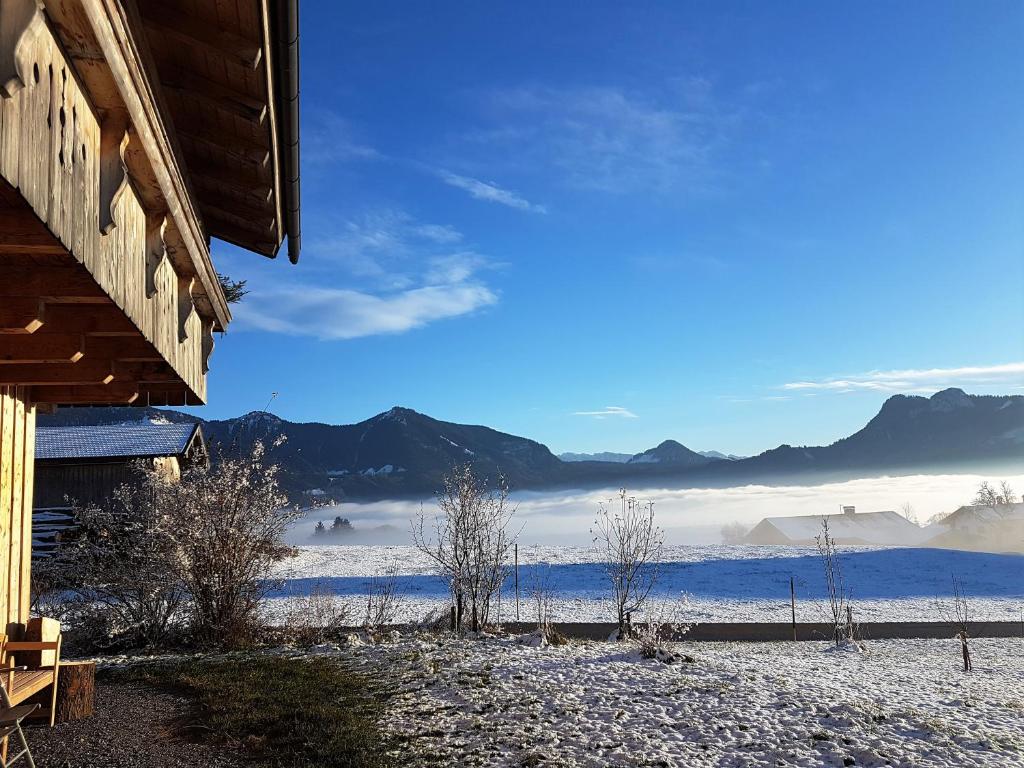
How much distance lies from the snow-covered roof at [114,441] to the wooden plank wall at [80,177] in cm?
2238

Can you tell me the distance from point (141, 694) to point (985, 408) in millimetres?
199830

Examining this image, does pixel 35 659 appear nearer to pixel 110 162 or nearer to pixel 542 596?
pixel 110 162

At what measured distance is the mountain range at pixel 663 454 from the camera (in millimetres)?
124562

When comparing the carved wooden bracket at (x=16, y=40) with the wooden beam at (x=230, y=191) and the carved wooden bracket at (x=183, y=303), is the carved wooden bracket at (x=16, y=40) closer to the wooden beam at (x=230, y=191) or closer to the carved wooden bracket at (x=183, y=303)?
the carved wooden bracket at (x=183, y=303)

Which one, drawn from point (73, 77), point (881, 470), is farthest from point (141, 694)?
point (881, 470)

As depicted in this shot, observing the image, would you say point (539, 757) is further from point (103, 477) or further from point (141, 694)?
point (103, 477)

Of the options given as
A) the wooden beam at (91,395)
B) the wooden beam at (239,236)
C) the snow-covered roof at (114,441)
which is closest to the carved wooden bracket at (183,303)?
the wooden beam at (91,395)

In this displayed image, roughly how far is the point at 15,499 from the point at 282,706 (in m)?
3.49

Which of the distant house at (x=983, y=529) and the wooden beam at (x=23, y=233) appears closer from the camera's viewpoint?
the wooden beam at (x=23, y=233)

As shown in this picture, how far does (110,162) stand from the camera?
3.26 metres

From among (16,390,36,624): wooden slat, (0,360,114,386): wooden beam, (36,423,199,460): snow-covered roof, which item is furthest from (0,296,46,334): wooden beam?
(36,423,199,460): snow-covered roof

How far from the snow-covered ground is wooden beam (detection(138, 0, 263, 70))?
1449 cm

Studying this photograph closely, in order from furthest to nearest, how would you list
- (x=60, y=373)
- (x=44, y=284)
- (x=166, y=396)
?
(x=166, y=396) → (x=60, y=373) → (x=44, y=284)

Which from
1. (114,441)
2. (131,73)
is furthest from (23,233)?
(114,441)
